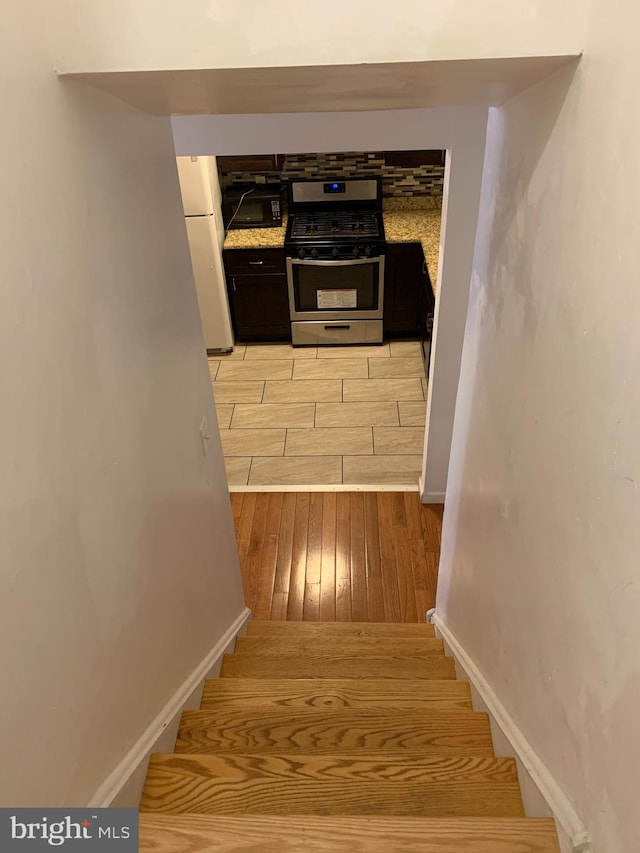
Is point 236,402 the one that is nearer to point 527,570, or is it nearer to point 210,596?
point 210,596

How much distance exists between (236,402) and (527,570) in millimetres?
3298

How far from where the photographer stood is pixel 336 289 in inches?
183

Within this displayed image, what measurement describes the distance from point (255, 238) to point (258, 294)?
15.6 inches

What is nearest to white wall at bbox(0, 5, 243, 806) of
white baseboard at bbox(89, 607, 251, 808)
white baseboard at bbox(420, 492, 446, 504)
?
white baseboard at bbox(89, 607, 251, 808)

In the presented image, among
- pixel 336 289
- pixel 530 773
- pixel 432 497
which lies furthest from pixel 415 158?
pixel 530 773

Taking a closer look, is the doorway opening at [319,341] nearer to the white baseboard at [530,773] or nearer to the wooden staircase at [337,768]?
the wooden staircase at [337,768]

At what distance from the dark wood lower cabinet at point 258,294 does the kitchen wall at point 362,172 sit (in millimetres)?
686

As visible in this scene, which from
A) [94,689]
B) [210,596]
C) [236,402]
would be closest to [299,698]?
[210,596]

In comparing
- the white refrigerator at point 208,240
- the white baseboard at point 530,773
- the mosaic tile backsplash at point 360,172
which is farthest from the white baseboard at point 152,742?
the mosaic tile backsplash at point 360,172

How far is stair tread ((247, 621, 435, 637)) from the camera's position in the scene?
8.91 feet

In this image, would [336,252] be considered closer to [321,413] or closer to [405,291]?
[405,291]

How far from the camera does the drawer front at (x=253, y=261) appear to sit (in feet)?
14.9

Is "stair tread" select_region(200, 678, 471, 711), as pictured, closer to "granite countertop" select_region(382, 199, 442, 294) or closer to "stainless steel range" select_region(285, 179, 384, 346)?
"granite countertop" select_region(382, 199, 442, 294)

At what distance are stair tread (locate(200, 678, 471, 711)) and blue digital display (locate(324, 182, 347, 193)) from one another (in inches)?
140
